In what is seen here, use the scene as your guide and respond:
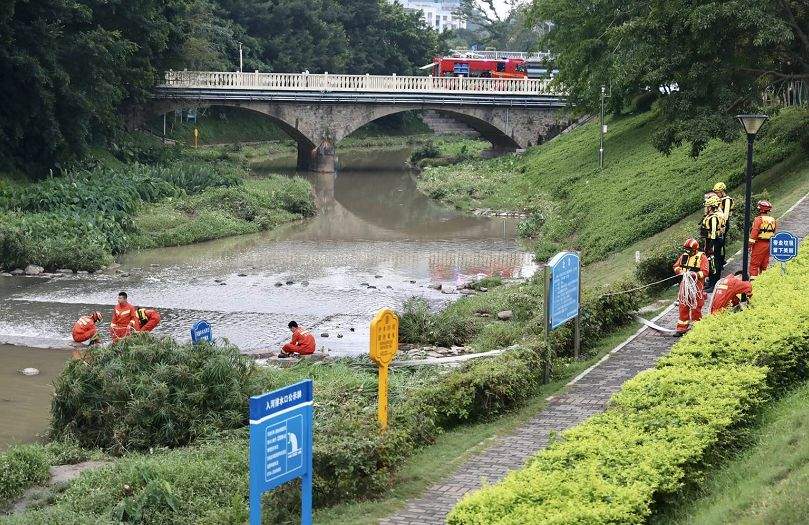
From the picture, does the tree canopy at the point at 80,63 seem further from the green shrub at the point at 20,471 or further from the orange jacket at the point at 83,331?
the green shrub at the point at 20,471

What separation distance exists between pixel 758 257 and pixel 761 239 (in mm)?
312

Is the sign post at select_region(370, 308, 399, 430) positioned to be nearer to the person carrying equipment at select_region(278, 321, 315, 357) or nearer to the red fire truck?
the person carrying equipment at select_region(278, 321, 315, 357)

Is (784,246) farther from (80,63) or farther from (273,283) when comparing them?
(80,63)

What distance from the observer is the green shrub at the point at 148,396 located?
1407 centimetres

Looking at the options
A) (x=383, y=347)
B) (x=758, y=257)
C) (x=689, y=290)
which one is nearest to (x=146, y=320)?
(x=383, y=347)

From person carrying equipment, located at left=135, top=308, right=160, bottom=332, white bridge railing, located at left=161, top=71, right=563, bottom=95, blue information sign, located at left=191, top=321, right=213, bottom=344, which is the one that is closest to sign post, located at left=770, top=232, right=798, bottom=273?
blue information sign, located at left=191, top=321, right=213, bottom=344

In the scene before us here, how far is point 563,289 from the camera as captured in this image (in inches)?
563

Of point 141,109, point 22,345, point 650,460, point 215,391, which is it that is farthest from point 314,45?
point 650,460

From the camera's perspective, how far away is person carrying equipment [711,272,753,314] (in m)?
14.6

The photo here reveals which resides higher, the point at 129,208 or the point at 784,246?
the point at 784,246

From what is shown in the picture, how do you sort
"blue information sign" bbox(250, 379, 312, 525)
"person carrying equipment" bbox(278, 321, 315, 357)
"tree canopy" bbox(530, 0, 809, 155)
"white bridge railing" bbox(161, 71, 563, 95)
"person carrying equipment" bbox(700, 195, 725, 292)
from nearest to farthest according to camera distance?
"blue information sign" bbox(250, 379, 312, 525) → "person carrying equipment" bbox(700, 195, 725, 292) → "person carrying equipment" bbox(278, 321, 315, 357) → "tree canopy" bbox(530, 0, 809, 155) → "white bridge railing" bbox(161, 71, 563, 95)

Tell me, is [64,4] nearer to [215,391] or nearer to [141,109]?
[141,109]

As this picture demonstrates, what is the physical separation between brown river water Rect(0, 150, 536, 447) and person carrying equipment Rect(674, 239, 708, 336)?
5.68 m

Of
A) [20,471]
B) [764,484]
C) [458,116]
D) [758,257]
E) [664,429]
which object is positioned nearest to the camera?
[764,484]
